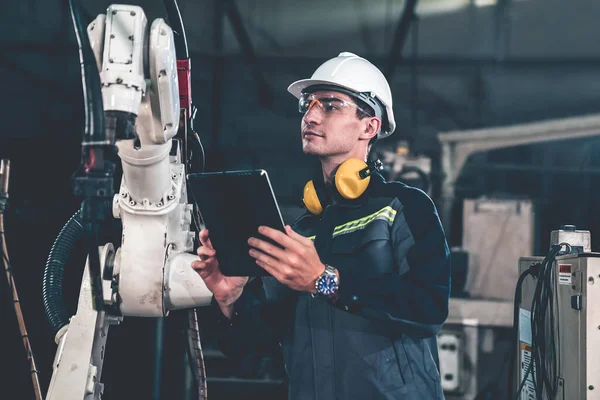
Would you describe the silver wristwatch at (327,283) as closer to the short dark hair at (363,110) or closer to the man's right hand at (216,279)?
the man's right hand at (216,279)

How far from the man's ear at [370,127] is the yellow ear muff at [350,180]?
0.20 metres

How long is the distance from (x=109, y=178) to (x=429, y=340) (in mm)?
1047

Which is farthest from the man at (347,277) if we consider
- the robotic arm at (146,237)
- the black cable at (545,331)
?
the black cable at (545,331)

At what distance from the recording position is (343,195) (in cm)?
190

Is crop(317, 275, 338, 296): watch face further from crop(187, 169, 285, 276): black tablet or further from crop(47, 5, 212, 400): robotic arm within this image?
crop(47, 5, 212, 400): robotic arm

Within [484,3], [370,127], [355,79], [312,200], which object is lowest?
[312,200]

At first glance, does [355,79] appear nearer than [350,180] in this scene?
No

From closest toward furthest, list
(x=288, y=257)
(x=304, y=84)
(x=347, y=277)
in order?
(x=288, y=257)
(x=347, y=277)
(x=304, y=84)

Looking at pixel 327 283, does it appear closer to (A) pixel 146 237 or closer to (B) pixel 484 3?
(A) pixel 146 237

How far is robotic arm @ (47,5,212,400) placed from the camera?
1.56m

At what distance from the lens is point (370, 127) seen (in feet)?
6.91

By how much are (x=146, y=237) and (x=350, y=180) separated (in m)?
0.61

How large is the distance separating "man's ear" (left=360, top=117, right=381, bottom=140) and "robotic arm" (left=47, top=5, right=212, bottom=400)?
59 centimetres

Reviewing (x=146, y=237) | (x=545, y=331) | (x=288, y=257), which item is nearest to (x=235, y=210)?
(x=288, y=257)
